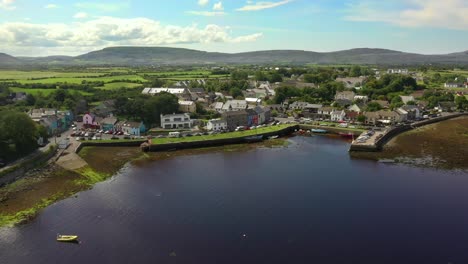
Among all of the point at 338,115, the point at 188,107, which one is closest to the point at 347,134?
the point at 338,115

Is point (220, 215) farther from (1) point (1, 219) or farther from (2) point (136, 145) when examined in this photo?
(2) point (136, 145)

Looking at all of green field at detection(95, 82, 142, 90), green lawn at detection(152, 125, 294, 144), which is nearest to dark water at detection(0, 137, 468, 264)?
green lawn at detection(152, 125, 294, 144)

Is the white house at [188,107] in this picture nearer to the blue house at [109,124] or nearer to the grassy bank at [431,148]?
the blue house at [109,124]

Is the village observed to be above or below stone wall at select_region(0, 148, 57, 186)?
above

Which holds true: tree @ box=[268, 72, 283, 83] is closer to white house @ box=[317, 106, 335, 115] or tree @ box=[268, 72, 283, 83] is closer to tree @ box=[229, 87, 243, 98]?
tree @ box=[229, 87, 243, 98]

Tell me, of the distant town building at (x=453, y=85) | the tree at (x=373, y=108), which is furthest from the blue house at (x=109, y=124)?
the distant town building at (x=453, y=85)

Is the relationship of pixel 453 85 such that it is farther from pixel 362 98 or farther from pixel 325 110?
pixel 325 110
